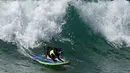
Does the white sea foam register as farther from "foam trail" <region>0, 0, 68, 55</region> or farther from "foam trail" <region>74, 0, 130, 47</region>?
"foam trail" <region>74, 0, 130, 47</region>

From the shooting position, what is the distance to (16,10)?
94.1 ft

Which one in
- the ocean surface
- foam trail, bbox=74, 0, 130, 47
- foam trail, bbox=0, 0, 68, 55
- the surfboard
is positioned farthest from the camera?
foam trail, bbox=74, 0, 130, 47

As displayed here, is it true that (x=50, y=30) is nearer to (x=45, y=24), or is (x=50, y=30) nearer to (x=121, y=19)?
(x=45, y=24)

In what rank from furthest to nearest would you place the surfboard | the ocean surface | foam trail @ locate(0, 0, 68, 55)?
foam trail @ locate(0, 0, 68, 55)
the ocean surface
the surfboard

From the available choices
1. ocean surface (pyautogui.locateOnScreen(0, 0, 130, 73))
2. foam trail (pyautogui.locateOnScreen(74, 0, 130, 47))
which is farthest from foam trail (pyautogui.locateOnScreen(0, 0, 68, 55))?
foam trail (pyautogui.locateOnScreen(74, 0, 130, 47))

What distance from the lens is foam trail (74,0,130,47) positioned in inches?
1244

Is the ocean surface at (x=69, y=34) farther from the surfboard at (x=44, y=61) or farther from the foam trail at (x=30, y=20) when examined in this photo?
the surfboard at (x=44, y=61)

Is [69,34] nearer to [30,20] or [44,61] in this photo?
[30,20]

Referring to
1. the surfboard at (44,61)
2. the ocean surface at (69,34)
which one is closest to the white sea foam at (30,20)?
the ocean surface at (69,34)

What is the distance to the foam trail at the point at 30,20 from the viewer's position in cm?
2741

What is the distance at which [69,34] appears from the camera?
96.8 feet

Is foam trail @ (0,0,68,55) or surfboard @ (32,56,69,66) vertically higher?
foam trail @ (0,0,68,55)

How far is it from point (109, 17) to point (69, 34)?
16.8 feet

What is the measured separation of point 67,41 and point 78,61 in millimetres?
3365
